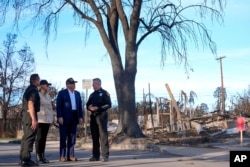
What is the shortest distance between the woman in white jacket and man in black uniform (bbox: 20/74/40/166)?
64cm

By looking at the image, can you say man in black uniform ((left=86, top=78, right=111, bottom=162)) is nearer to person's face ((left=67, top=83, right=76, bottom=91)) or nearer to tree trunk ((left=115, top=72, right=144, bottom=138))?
person's face ((left=67, top=83, right=76, bottom=91))

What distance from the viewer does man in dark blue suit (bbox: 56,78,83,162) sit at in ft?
36.0

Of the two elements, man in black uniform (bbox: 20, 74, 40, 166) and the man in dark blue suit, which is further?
the man in dark blue suit

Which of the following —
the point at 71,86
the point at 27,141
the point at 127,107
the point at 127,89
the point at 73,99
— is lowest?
the point at 27,141

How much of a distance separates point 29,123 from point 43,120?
780 mm

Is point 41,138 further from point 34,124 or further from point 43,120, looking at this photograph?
point 34,124

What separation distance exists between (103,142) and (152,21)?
1065 cm

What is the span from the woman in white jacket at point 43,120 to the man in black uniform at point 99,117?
0.94 meters

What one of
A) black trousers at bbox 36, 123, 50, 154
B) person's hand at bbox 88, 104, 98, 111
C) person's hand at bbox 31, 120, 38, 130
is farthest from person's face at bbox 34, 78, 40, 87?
person's hand at bbox 88, 104, 98, 111

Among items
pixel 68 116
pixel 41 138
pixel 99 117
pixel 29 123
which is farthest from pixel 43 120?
pixel 99 117

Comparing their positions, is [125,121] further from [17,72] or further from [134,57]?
[17,72]

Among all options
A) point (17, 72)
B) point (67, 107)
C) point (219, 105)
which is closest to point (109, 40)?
point (67, 107)

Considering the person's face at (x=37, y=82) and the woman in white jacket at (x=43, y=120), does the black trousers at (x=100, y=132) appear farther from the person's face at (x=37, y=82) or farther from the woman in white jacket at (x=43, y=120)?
the person's face at (x=37, y=82)

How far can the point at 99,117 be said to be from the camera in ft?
36.0
